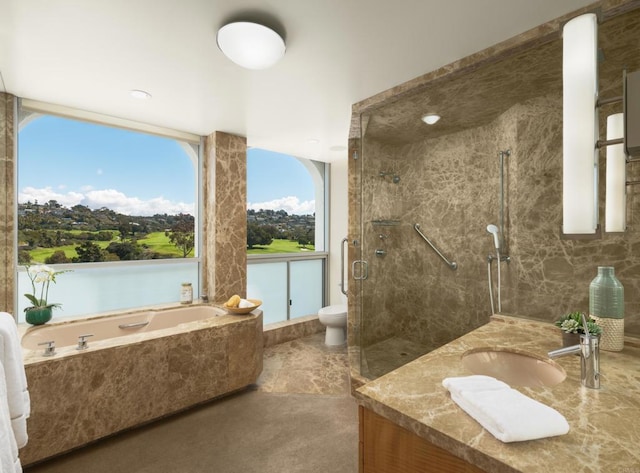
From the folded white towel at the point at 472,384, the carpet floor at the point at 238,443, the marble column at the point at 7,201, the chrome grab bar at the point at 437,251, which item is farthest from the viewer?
the chrome grab bar at the point at 437,251

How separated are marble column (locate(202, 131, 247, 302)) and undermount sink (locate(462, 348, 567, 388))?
269 cm

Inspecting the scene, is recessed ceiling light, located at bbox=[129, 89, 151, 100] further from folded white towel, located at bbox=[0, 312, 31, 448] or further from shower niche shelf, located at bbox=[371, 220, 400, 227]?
shower niche shelf, located at bbox=[371, 220, 400, 227]

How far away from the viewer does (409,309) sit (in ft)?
A: 10.9

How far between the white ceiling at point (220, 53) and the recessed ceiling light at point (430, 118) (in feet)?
1.78

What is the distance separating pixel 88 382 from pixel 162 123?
2330mm

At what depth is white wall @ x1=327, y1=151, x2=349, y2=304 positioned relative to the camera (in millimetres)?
4488

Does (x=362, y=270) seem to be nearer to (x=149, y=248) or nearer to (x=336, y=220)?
(x=336, y=220)

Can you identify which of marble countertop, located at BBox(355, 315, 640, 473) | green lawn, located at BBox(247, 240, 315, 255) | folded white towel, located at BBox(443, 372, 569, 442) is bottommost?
marble countertop, located at BBox(355, 315, 640, 473)

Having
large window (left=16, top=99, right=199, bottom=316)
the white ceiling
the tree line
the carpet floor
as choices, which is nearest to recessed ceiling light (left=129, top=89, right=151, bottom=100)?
the white ceiling

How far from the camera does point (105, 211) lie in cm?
290

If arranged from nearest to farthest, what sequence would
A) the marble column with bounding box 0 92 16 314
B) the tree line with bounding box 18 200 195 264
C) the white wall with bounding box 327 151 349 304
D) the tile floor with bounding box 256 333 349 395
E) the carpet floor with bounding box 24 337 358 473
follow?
the carpet floor with bounding box 24 337 358 473 < the marble column with bounding box 0 92 16 314 < the tree line with bounding box 18 200 195 264 < the tile floor with bounding box 256 333 349 395 < the white wall with bounding box 327 151 349 304

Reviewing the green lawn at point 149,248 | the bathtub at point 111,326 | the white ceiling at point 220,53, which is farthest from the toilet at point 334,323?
the white ceiling at point 220,53

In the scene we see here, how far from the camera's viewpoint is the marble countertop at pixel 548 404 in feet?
2.17

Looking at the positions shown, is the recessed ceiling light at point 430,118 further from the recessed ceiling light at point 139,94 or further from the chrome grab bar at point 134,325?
the chrome grab bar at point 134,325
